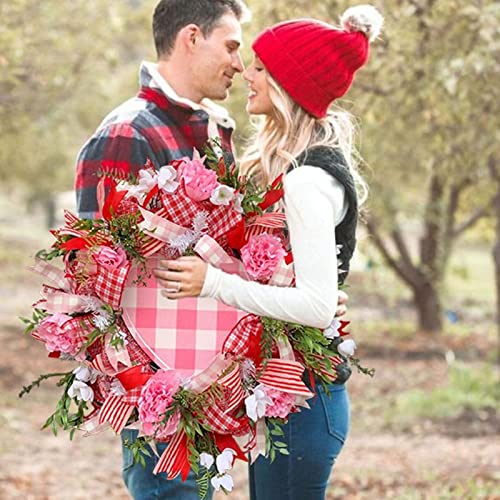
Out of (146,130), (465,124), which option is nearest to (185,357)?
(146,130)

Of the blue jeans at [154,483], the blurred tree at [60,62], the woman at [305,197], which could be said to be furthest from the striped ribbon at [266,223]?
the blurred tree at [60,62]

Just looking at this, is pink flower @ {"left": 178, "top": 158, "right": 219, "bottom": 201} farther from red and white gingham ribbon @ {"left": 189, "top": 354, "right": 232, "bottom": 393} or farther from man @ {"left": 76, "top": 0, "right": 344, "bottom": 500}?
man @ {"left": 76, "top": 0, "right": 344, "bottom": 500}

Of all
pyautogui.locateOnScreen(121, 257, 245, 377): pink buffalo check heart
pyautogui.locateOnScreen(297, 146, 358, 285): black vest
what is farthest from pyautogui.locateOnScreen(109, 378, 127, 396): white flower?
pyautogui.locateOnScreen(297, 146, 358, 285): black vest

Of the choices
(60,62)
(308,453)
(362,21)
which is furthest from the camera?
(60,62)

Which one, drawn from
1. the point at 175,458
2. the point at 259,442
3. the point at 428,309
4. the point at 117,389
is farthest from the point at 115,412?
the point at 428,309

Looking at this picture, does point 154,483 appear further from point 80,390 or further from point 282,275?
point 282,275

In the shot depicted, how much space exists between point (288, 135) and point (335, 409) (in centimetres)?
88

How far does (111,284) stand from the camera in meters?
2.92

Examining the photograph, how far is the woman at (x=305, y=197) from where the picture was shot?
9.59 feet

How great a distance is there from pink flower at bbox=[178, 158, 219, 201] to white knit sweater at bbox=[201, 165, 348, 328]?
218mm

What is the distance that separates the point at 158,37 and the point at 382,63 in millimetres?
3734

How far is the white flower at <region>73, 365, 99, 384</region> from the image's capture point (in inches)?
117

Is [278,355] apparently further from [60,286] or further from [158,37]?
[158,37]

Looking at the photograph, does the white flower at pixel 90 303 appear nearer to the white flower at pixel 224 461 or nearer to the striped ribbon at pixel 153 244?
the striped ribbon at pixel 153 244
